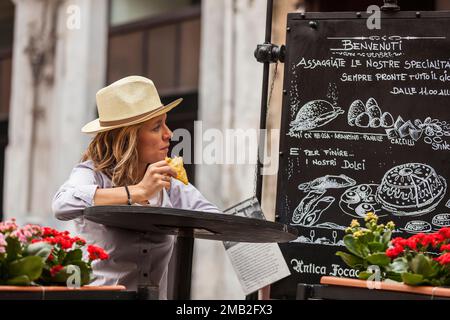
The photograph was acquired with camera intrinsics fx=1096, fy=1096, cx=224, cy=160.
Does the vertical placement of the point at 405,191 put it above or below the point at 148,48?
below

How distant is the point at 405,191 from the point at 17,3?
27.6ft

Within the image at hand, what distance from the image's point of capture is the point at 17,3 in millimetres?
12312

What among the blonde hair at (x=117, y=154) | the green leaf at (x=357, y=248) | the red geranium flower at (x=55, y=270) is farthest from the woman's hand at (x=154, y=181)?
the green leaf at (x=357, y=248)

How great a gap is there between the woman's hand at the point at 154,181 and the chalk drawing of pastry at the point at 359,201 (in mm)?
1080

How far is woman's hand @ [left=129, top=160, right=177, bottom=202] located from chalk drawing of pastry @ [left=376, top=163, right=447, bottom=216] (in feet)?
3.81

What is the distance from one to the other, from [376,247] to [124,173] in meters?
1.15

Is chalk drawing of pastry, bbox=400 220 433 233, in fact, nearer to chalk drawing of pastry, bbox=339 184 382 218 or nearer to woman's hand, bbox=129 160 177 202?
chalk drawing of pastry, bbox=339 184 382 218

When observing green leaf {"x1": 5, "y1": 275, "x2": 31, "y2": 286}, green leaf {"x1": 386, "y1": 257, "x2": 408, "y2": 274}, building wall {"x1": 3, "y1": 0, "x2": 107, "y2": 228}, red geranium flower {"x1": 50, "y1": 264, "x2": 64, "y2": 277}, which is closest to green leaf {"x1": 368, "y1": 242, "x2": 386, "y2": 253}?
green leaf {"x1": 386, "y1": 257, "x2": 408, "y2": 274}

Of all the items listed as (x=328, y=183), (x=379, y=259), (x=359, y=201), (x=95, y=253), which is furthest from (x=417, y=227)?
→ (x=95, y=253)

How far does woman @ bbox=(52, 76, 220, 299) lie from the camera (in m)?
4.25

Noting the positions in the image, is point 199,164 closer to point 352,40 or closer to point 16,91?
point 16,91

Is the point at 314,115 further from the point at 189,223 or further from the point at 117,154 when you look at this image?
the point at 189,223
